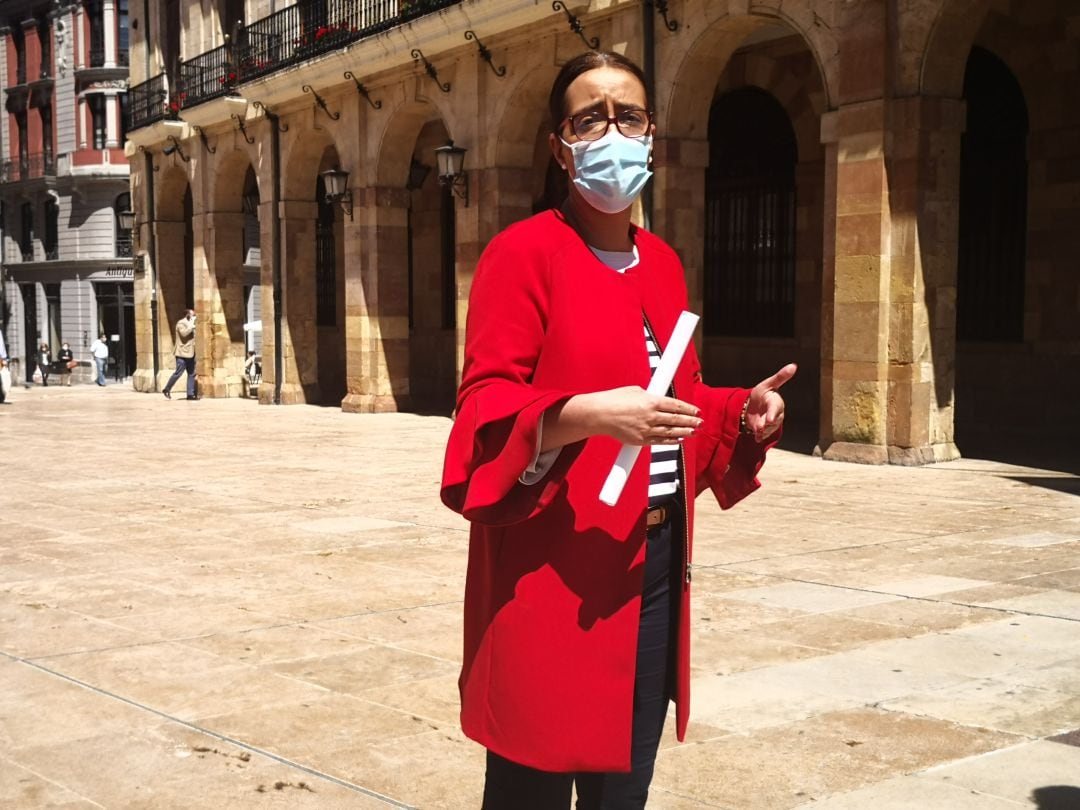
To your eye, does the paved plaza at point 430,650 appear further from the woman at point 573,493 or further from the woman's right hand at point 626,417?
the woman's right hand at point 626,417

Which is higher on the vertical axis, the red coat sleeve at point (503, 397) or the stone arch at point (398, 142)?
the stone arch at point (398, 142)

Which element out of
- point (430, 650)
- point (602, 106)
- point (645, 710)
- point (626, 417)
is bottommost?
point (430, 650)

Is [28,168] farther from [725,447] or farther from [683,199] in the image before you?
[725,447]

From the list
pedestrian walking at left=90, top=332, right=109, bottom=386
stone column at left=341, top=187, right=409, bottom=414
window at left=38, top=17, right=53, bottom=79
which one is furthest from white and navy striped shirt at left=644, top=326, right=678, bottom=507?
window at left=38, top=17, right=53, bottom=79

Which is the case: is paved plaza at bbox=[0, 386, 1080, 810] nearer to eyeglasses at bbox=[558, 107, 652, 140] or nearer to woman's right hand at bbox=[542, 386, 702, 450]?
woman's right hand at bbox=[542, 386, 702, 450]

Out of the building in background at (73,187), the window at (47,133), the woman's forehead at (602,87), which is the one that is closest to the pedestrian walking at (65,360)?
the building in background at (73,187)

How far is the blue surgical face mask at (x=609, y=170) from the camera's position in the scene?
248cm

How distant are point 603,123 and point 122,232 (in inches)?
1770

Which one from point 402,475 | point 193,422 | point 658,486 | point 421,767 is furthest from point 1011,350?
point 658,486

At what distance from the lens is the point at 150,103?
28.0 m

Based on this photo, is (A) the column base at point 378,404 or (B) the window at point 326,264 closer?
(A) the column base at point 378,404

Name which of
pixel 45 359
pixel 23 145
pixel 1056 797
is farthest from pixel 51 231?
pixel 1056 797

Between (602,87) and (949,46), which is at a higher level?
(949,46)

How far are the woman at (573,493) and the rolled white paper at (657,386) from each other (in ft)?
0.22
